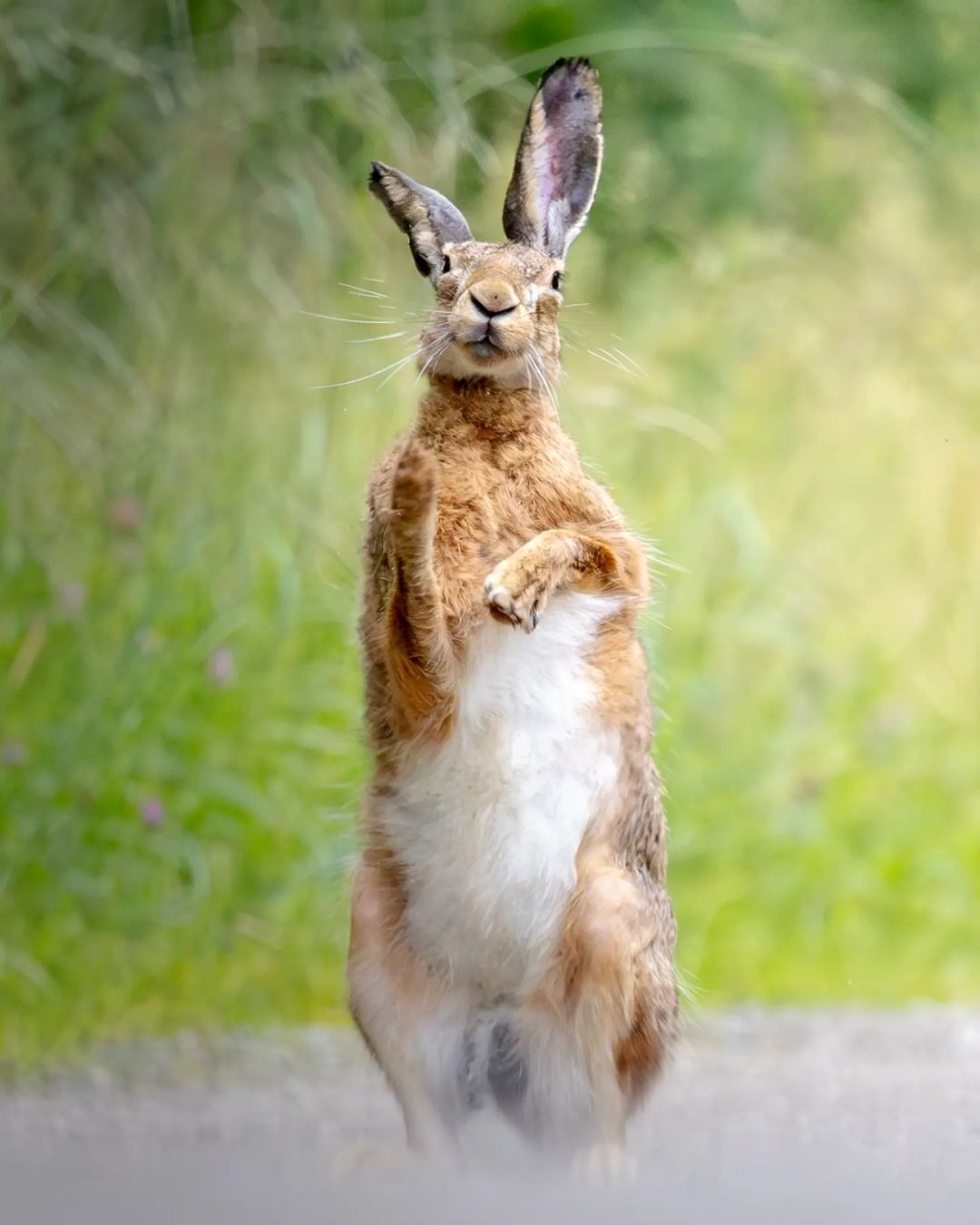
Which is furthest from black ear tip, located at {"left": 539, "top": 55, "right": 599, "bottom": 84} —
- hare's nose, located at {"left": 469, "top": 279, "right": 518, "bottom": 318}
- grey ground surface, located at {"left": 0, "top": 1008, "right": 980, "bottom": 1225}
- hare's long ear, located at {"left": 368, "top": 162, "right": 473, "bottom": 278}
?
grey ground surface, located at {"left": 0, "top": 1008, "right": 980, "bottom": 1225}

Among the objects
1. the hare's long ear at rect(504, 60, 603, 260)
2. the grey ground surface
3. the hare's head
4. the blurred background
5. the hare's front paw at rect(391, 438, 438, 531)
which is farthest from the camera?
the blurred background

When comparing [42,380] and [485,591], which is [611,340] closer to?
[42,380]

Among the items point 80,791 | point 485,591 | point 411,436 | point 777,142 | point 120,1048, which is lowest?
point 120,1048

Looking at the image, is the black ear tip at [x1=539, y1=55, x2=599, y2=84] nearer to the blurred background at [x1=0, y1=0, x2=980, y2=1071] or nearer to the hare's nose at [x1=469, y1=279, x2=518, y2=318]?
the hare's nose at [x1=469, y1=279, x2=518, y2=318]

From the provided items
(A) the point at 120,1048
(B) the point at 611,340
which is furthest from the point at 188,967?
(B) the point at 611,340

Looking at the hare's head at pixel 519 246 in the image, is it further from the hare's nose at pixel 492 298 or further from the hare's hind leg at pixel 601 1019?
the hare's hind leg at pixel 601 1019

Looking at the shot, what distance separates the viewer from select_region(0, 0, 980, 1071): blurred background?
3711 mm

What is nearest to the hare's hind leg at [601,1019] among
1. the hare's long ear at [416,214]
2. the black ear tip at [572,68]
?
the hare's long ear at [416,214]

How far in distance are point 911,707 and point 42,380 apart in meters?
1.88

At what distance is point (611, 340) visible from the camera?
4.02 m

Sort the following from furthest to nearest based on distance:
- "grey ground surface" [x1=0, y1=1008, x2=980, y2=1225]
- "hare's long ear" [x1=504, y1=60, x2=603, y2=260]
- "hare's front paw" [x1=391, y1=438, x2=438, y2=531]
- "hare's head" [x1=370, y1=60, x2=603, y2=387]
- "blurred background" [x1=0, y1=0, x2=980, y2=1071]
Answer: "blurred background" [x1=0, y1=0, x2=980, y2=1071] < "hare's long ear" [x1=504, y1=60, x2=603, y2=260] < "hare's head" [x1=370, y1=60, x2=603, y2=387] < "hare's front paw" [x1=391, y1=438, x2=438, y2=531] < "grey ground surface" [x1=0, y1=1008, x2=980, y2=1225]

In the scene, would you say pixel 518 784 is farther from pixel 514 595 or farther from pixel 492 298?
pixel 492 298

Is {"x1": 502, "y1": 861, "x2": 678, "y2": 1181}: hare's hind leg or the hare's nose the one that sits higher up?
the hare's nose

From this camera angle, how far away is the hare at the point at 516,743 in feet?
8.12
